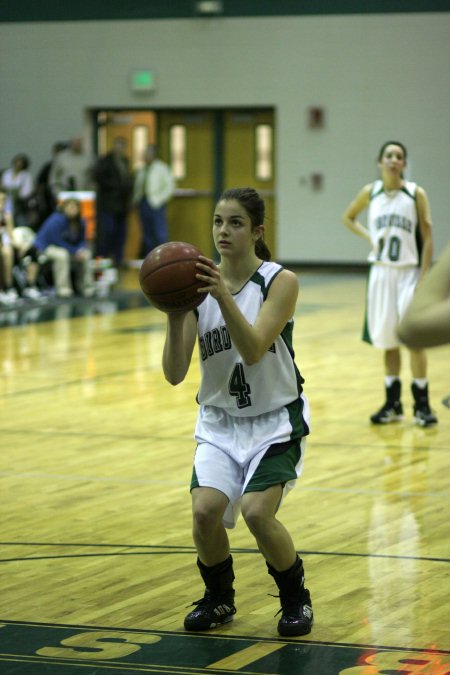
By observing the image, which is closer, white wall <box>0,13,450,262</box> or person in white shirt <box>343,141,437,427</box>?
person in white shirt <box>343,141,437,427</box>

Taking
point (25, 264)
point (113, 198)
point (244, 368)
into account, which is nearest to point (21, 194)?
point (113, 198)

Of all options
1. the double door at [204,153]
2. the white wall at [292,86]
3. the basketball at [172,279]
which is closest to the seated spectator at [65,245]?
the double door at [204,153]

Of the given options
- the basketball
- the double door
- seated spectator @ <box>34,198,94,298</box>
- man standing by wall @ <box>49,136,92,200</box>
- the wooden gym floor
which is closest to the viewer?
the basketball

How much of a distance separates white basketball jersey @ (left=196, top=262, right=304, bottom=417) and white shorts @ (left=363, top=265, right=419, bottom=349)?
12.6 ft

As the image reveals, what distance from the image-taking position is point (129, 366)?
10.5 metres

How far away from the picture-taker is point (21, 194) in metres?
18.1

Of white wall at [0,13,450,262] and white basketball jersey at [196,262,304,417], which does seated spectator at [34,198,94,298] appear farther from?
white basketball jersey at [196,262,304,417]

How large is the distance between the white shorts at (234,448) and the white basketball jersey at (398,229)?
3962 mm

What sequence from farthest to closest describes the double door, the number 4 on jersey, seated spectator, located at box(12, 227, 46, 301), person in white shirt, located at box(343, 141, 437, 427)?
the double door
seated spectator, located at box(12, 227, 46, 301)
person in white shirt, located at box(343, 141, 437, 427)
the number 4 on jersey

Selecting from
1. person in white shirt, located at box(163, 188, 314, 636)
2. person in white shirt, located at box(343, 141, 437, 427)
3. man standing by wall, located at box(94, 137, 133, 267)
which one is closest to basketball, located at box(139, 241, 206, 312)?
person in white shirt, located at box(163, 188, 314, 636)

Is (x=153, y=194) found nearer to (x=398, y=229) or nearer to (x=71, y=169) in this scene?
(x=71, y=169)

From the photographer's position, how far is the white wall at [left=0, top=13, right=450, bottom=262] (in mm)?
18688

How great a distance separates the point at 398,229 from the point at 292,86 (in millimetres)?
11760

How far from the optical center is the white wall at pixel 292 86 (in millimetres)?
18688
